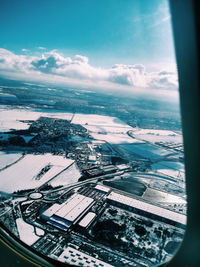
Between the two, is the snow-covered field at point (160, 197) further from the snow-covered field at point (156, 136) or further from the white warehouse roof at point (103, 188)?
the snow-covered field at point (156, 136)

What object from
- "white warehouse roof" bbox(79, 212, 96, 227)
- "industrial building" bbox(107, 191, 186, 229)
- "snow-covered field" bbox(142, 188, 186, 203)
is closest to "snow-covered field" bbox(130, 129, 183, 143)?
"snow-covered field" bbox(142, 188, 186, 203)


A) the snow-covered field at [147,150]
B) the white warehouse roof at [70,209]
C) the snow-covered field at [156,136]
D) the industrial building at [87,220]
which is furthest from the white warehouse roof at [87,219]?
the snow-covered field at [156,136]

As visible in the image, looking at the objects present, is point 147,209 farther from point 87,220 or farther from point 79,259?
point 79,259

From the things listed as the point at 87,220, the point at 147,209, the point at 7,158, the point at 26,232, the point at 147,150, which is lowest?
the point at 147,150

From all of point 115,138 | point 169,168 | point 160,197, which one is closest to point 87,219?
point 160,197

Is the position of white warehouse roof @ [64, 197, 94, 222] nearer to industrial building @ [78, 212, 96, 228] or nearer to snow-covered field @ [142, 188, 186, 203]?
industrial building @ [78, 212, 96, 228]
